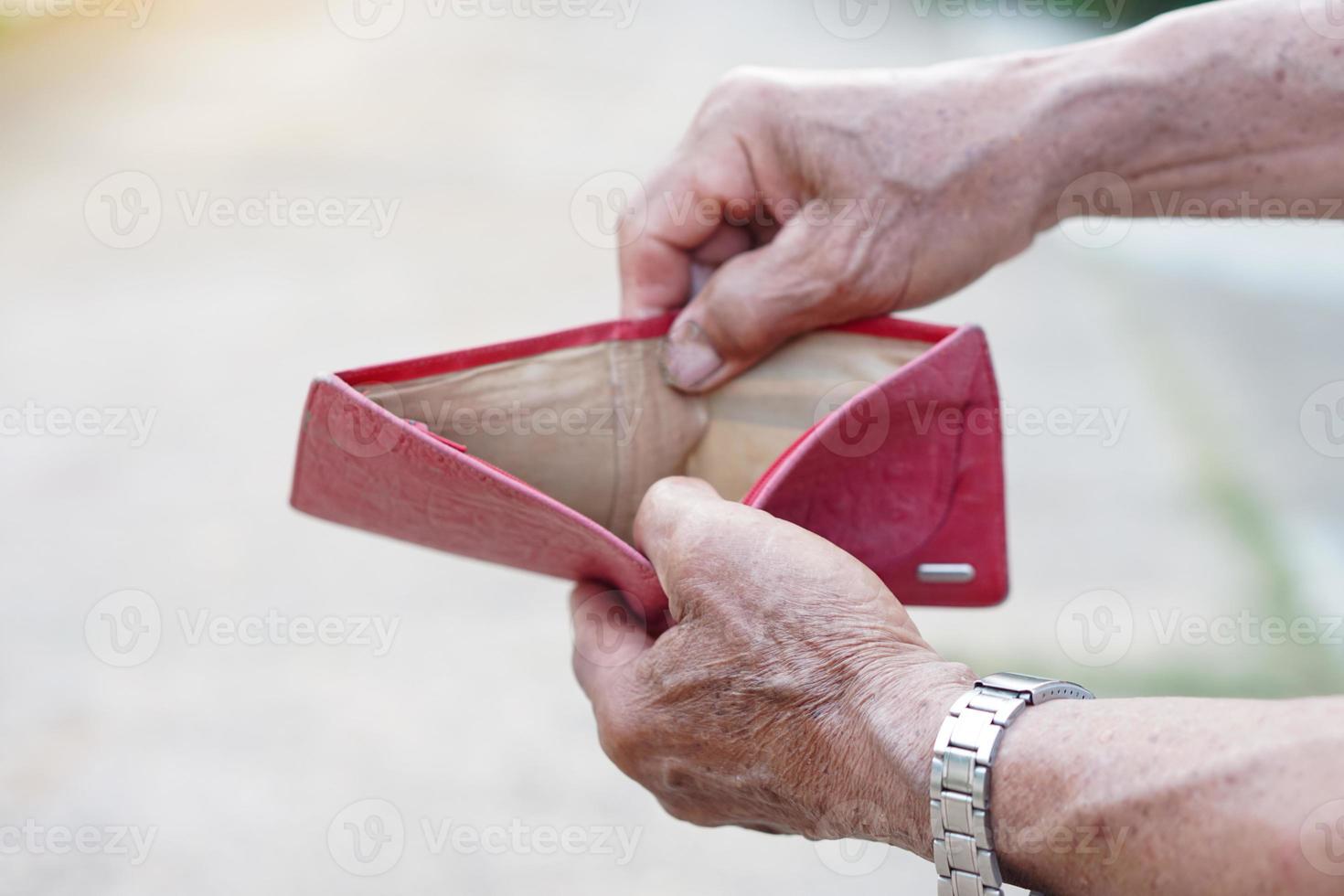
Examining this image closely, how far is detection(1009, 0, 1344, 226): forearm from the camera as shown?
1.23m

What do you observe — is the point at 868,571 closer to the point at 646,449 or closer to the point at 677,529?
the point at 677,529

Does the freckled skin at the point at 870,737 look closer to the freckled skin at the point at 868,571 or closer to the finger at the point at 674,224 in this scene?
the freckled skin at the point at 868,571

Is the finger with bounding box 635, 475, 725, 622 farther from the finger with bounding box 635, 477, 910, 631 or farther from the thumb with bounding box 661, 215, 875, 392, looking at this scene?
the thumb with bounding box 661, 215, 875, 392

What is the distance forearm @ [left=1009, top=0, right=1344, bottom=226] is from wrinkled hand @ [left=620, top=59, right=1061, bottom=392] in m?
0.04

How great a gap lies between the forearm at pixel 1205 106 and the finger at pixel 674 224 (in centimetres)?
34

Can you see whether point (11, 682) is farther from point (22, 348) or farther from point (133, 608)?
point (22, 348)

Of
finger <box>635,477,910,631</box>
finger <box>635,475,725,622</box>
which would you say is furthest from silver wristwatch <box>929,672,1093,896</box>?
finger <box>635,475,725,622</box>

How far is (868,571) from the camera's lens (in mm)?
948

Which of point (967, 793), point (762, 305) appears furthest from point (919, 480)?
point (967, 793)

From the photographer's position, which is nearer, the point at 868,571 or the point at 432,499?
the point at 868,571

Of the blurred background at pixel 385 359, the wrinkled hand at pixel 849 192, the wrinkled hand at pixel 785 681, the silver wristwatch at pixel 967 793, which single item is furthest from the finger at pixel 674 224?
the blurred background at pixel 385 359

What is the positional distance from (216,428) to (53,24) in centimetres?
268

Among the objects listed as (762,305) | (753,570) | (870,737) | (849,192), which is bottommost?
(870,737)

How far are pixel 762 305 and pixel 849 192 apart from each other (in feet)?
0.53
